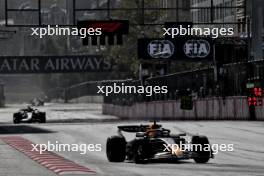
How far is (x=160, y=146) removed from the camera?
21.1 m

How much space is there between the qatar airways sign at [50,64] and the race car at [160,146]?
7853 cm

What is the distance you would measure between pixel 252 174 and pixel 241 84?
96.2ft

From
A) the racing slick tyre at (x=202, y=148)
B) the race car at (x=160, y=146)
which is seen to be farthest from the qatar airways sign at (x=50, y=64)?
the racing slick tyre at (x=202, y=148)

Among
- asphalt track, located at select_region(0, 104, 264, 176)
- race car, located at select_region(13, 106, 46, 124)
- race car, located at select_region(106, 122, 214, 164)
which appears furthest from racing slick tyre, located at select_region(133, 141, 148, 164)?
race car, located at select_region(13, 106, 46, 124)

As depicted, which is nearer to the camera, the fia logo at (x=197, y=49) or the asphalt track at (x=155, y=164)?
the asphalt track at (x=155, y=164)

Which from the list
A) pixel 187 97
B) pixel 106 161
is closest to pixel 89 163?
pixel 106 161

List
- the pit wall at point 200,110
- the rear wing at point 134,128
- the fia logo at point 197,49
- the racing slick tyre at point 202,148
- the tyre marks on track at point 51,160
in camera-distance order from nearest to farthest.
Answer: the tyre marks on track at point 51,160, the racing slick tyre at point 202,148, the rear wing at point 134,128, the pit wall at point 200,110, the fia logo at point 197,49

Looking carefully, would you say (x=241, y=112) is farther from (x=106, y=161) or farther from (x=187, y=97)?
(x=106, y=161)

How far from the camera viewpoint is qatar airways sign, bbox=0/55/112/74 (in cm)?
10062

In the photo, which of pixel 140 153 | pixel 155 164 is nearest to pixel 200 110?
pixel 155 164

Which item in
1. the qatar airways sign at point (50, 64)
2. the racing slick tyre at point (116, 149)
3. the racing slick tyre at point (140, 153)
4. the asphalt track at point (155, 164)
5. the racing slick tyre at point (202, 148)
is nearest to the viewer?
the asphalt track at point (155, 164)

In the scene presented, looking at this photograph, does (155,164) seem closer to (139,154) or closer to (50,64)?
(139,154)

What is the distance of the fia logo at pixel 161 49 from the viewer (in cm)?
6619

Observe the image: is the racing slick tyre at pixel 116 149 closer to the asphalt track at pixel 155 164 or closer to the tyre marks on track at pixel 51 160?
the asphalt track at pixel 155 164
